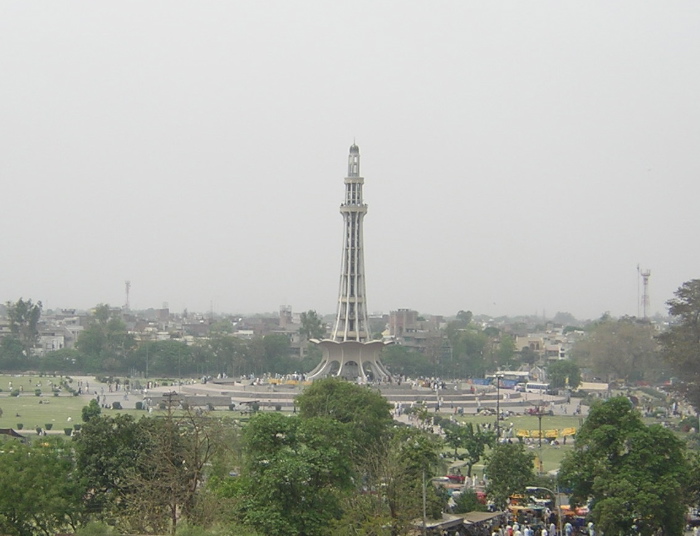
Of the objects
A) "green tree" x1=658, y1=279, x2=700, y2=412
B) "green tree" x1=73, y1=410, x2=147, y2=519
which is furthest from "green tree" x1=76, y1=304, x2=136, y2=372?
"green tree" x1=73, y1=410, x2=147, y2=519

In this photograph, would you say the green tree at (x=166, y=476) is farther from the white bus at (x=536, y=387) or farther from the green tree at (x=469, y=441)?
the white bus at (x=536, y=387)

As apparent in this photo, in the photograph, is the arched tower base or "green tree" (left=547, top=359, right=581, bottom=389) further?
"green tree" (left=547, top=359, right=581, bottom=389)

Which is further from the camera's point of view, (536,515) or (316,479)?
(536,515)

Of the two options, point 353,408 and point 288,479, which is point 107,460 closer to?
point 288,479

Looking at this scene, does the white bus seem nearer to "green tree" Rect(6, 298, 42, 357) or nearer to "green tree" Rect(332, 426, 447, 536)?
"green tree" Rect(6, 298, 42, 357)

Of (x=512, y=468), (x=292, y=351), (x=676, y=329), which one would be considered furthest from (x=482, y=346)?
(x=512, y=468)

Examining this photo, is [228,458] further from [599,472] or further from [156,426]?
[599,472]
